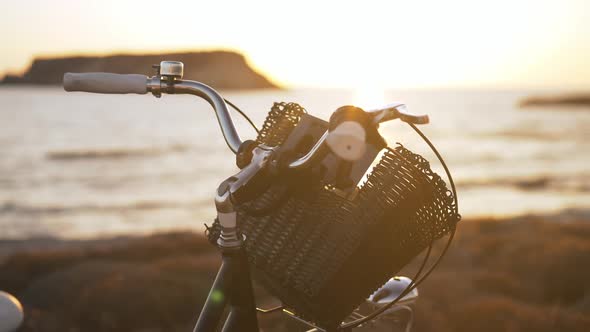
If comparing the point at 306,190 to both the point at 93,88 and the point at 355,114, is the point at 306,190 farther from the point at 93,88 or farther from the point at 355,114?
the point at 93,88

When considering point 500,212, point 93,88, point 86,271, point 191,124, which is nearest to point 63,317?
point 86,271

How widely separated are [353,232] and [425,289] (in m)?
5.21

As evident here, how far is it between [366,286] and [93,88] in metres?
1.05

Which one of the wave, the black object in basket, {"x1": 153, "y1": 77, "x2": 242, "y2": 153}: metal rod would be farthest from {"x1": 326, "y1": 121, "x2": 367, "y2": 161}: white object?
the wave

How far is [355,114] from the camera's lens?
57.6 inches

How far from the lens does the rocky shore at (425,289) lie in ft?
19.1

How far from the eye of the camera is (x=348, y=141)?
4.50ft

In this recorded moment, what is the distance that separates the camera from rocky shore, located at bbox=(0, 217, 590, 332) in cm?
583

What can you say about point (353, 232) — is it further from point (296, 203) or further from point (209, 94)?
point (209, 94)

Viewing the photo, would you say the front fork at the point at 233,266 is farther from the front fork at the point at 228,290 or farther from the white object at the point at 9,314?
the white object at the point at 9,314

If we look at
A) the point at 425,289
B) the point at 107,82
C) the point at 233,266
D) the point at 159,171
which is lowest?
the point at 159,171

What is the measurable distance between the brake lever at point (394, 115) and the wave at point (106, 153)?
39007 mm

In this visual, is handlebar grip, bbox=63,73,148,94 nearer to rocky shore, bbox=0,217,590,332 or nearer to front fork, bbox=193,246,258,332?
front fork, bbox=193,246,258,332

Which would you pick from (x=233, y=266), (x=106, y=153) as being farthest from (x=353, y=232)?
(x=106, y=153)
